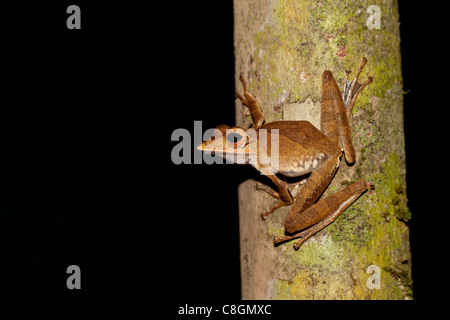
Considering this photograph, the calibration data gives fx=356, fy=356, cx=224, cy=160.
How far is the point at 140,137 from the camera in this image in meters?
5.84

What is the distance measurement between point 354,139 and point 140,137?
14.3 ft

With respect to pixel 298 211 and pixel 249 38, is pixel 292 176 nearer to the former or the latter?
pixel 298 211

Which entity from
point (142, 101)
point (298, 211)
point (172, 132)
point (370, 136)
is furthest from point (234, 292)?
point (370, 136)

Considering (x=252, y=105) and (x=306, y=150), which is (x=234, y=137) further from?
(x=306, y=150)

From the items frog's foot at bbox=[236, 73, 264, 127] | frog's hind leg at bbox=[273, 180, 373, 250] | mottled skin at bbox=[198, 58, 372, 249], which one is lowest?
frog's hind leg at bbox=[273, 180, 373, 250]

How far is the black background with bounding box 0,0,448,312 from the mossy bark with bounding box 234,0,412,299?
3.47 metres

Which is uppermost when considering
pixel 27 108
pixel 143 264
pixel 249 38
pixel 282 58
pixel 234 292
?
pixel 27 108

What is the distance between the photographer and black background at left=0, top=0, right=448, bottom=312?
5141mm

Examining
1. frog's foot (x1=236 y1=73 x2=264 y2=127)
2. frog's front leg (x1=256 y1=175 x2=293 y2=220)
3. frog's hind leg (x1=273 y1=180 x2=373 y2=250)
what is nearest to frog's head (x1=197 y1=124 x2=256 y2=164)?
frog's foot (x1=236 y1=73 x2=264 y2=127)

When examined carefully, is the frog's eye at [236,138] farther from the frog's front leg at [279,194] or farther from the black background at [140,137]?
the black background at [140,137]

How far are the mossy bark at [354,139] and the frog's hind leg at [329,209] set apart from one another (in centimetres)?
3

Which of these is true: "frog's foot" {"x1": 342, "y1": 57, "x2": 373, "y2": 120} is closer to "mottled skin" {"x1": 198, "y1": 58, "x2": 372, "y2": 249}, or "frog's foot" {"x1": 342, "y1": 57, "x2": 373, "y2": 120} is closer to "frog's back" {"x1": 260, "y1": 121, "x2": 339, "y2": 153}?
"mottled skin" {"x1": 198, "y1": 58, "x2": 372, "y2": 249}

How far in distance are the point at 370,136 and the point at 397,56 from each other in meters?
0.54

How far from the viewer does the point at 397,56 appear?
83.4 inches
